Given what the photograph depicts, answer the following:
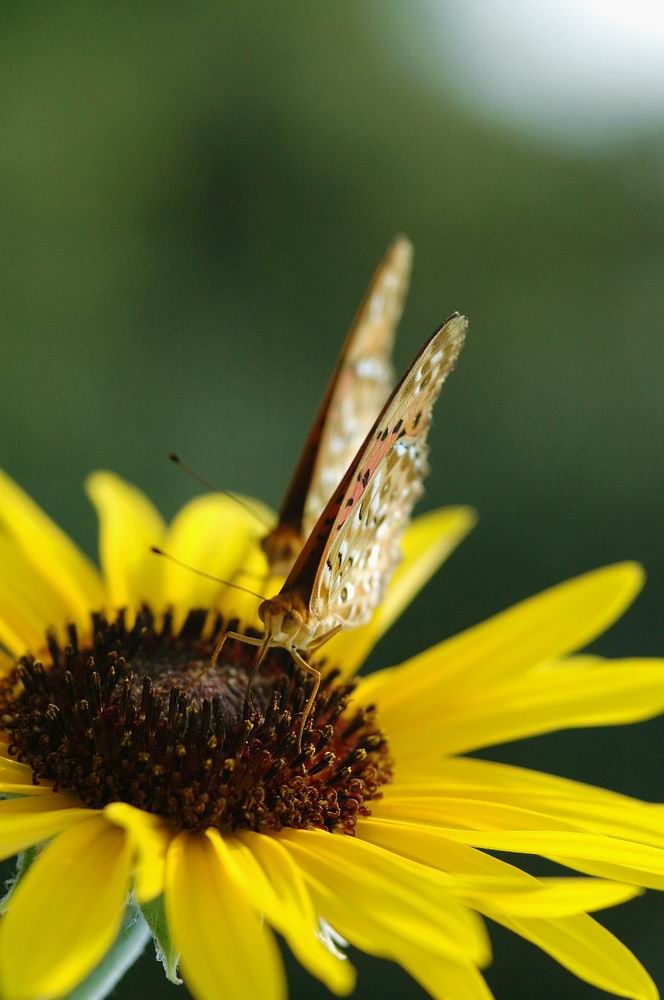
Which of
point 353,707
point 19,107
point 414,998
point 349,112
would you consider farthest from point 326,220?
point 353,707

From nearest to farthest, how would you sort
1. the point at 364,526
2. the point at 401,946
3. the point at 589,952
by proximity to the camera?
the point at 401,946 → the point at 589,952 → the point at 364,526

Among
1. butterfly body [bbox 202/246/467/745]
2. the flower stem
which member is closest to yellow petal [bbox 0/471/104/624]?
butterfly body [bbox 202/246/467/745]

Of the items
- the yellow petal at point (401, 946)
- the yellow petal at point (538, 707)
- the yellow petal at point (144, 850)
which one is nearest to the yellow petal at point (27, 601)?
the yellow petal at point (538, 707)

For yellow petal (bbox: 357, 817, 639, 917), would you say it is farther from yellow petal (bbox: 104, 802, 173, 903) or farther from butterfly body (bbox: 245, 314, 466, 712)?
butterfly body (bbox: 245, 314, 466, 712)

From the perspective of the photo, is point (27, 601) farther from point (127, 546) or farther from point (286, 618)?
point (286, 618)

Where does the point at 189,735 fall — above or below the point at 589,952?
above

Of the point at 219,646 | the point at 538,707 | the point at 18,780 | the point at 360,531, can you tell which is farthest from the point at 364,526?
the point at 18,780
